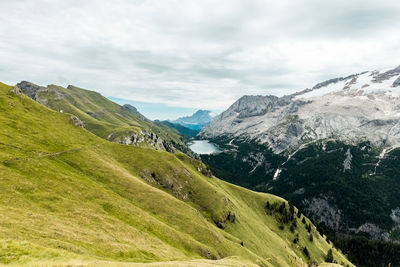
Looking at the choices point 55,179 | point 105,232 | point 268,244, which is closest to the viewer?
point 105,232

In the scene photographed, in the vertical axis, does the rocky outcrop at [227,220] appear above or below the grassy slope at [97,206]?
below

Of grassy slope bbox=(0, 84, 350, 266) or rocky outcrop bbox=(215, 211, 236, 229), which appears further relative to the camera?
rocky outcrop bbox=(215, 211, 236, 229)

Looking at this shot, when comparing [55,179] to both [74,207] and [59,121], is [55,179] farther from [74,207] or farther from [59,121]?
[59,121]

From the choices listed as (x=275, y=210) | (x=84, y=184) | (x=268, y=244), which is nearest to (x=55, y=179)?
(x=84, y=184)

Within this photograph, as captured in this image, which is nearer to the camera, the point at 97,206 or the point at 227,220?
the point at 97,206

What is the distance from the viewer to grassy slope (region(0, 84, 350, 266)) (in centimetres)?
3322

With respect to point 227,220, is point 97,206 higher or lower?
higher

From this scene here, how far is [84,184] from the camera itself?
65375 mm

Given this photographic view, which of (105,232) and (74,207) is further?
(74,207)

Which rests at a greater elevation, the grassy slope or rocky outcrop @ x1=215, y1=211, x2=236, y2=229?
the grassy slope

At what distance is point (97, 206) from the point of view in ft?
187

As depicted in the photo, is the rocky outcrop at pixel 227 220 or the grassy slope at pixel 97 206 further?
the rocky outcrop at pixel 227 220

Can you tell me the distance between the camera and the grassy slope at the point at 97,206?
109 ft

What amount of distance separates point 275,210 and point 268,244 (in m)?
59.1
